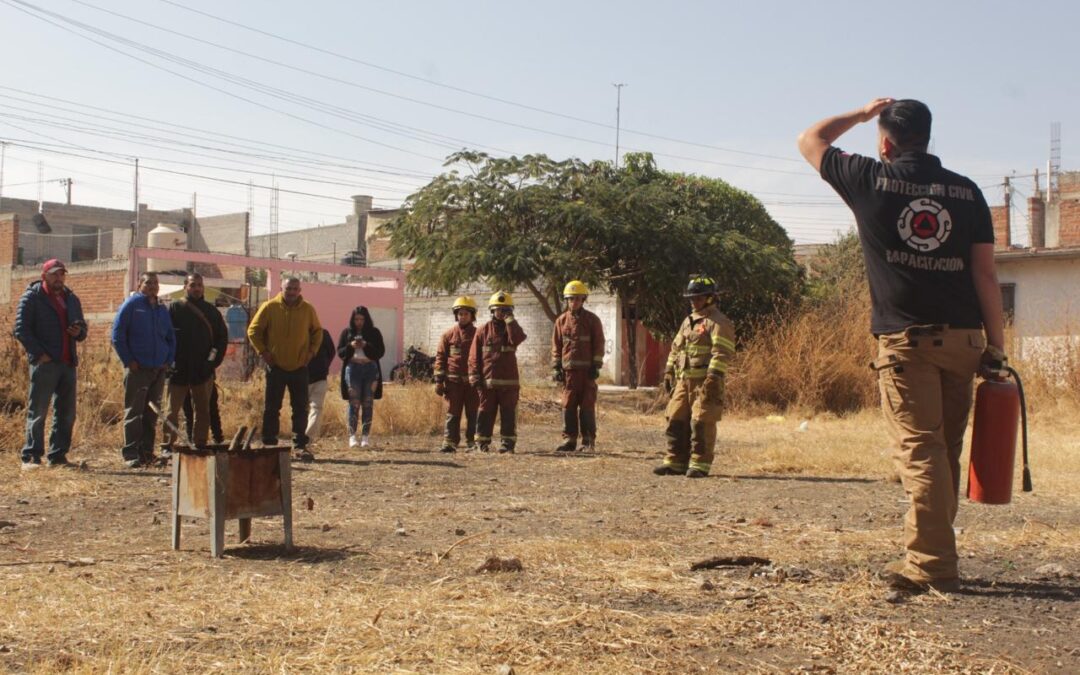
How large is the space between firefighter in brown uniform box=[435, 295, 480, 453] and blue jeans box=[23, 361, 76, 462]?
13.6ft

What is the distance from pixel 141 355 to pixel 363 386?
317cm

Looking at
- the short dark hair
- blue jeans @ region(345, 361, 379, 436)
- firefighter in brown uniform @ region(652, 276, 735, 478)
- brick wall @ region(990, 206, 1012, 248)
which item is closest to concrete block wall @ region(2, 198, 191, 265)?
brick wall @ region(990, 206, 1012, 248)

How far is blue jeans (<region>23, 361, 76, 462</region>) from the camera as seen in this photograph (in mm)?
10867

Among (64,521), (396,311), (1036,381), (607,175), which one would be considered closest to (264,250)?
(396,311)

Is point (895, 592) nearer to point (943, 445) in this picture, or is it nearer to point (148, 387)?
point (943, 445)

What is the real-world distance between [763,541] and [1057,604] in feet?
6.61

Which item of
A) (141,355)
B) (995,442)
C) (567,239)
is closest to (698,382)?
(141,355)

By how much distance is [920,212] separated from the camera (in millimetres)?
5254

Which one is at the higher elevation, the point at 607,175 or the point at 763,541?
the point at 607,175

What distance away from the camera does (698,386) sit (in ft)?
35.9

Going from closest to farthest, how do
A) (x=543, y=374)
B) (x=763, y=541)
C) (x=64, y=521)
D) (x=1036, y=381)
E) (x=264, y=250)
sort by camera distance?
(x=763, y=541)
(x=64, y=521)
(x=1036, y=381)
(x=543, y=374)
(x=264, y=250)

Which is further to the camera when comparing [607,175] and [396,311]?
[396,311]

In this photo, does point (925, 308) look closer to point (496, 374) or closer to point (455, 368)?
point (496, 374)

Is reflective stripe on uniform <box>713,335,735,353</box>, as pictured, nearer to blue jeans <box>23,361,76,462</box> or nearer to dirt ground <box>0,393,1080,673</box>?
dirt ground <box>0,393,1080,673</box>
